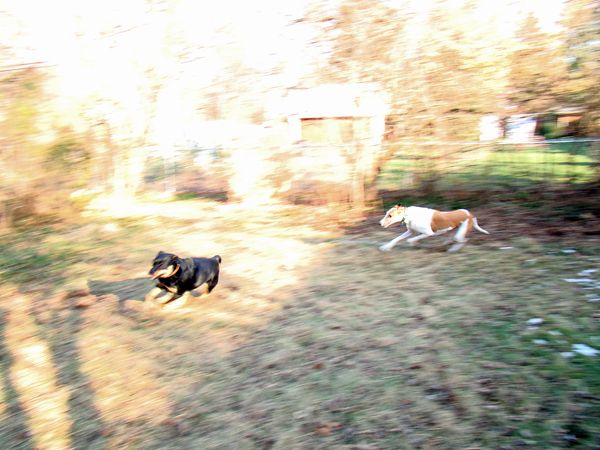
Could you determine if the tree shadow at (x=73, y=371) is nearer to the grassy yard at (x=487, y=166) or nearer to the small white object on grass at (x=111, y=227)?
the small white object on grass at (x=111, y=227)

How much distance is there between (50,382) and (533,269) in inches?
211

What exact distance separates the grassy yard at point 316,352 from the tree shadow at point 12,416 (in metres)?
0.01

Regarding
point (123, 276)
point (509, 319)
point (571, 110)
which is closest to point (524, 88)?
point (571, 110)

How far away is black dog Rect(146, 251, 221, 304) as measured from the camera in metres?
4.63

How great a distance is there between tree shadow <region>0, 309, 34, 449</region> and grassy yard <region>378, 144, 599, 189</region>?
26.8 ft

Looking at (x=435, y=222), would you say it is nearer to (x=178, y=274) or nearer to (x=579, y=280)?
(x=579, y=280)

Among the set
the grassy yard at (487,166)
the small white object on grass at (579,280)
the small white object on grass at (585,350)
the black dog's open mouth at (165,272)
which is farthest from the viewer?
the grassy yard at (487,166)

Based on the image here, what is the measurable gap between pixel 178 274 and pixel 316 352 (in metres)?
1.62

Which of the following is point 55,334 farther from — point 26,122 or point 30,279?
point 26,122

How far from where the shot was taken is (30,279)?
6578mm

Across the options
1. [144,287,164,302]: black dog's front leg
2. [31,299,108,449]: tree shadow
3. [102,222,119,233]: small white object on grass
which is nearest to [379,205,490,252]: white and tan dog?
[144,287,164,302]: black dog's front leg

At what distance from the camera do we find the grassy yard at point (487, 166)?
9266 millimetres

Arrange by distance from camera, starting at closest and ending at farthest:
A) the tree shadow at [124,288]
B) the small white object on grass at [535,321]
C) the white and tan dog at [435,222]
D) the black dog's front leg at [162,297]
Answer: the small white object on grass at [535,321] < the black dog's front leg at [162,297] < the tree shadow at [124,288] < the white and tan dog at [435,222]

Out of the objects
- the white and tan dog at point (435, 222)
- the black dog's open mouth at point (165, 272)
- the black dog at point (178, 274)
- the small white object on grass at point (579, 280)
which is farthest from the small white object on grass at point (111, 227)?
the small white object on grass at point (579, 280)
